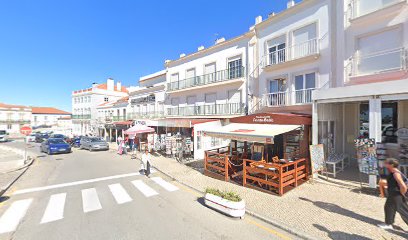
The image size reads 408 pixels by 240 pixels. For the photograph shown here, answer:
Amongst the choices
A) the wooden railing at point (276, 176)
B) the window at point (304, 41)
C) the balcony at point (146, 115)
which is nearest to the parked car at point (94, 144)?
the balcony at point (146, 115)

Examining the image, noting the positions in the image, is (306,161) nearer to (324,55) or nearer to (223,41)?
(324,55)

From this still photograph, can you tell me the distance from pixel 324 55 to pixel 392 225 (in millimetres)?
9946

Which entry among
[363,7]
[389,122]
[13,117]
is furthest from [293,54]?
[13,117]

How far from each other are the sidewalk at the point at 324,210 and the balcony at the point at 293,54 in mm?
7813

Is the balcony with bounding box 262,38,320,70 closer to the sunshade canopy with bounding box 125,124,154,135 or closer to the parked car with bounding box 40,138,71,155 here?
the sunshade canopy with bounding box 125,124,154,135

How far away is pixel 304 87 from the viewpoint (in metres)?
→ 13.6

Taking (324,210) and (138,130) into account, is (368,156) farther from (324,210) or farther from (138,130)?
(138,130)

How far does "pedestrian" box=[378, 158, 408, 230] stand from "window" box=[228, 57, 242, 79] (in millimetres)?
13674

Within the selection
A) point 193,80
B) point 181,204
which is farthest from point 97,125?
point 181,204

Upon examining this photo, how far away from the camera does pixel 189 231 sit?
546cm

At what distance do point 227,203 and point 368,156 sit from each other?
561cm

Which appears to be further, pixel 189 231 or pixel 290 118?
pixel 290 118

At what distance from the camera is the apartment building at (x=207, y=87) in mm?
16953

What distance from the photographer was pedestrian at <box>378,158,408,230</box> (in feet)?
16.2
